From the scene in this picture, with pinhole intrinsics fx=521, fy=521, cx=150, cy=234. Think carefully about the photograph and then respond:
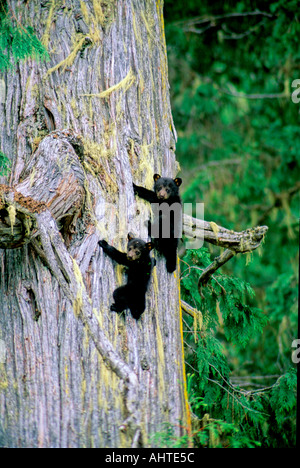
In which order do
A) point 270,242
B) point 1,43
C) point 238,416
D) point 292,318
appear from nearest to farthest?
point 1,43, point 238,416, point 292,318, point 270,242

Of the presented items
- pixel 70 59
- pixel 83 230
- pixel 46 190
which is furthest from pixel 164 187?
pixel 70 59

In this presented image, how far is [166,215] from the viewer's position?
5.17 meters

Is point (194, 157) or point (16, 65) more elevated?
point (194, 157)

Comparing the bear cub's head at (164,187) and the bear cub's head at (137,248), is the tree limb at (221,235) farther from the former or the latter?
the bear cub's head at (137,248)

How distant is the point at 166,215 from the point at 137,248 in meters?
0.88

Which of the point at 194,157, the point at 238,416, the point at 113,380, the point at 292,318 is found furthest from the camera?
the point at 194,157

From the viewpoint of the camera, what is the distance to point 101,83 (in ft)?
15.3

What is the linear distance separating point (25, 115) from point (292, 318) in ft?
22.7

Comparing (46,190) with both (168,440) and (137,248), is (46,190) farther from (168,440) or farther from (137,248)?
(168,440)

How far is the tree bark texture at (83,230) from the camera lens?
383 centimetres

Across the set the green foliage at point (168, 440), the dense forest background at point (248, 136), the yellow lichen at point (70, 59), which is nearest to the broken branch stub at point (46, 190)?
the yellow lichen at point (70, 59)

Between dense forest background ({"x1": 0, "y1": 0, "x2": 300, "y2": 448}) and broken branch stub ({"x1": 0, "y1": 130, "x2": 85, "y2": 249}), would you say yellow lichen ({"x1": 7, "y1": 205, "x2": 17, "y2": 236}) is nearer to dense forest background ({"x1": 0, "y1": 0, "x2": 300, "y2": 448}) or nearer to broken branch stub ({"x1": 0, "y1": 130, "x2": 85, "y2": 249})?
broken branch stub ({"x1": 0, "y1": 130, "x2": 85, "y2": 249})
